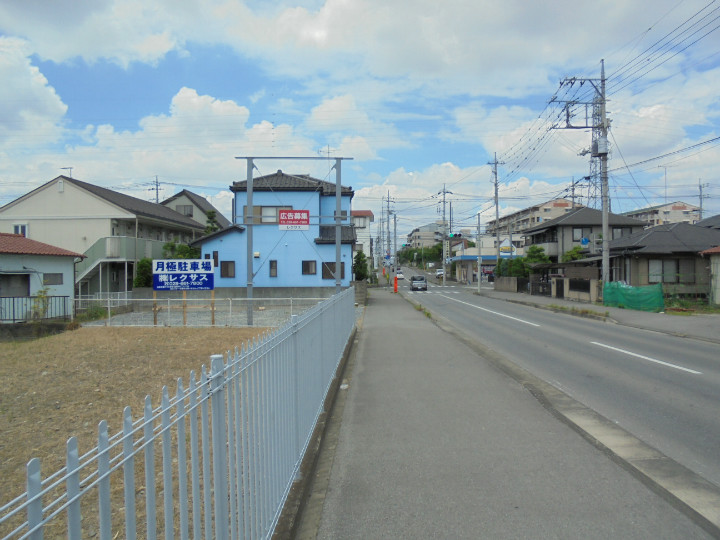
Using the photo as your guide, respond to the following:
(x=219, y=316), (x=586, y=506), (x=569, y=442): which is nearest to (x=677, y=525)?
(x=586, y=506)

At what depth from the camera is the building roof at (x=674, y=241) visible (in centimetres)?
3053

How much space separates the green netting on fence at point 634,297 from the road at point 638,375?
598 centimetres

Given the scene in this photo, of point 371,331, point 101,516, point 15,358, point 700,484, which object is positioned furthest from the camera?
point 371,331

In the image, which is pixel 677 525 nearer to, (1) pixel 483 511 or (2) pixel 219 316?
(1) pixel 483 511

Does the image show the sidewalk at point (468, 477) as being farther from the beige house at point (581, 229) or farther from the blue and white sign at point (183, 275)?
the beige house at point (581, 229)

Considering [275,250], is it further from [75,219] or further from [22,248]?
[22,248]

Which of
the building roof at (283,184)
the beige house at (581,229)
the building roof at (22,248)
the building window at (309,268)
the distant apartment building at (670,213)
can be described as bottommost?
the building window at (309,268)

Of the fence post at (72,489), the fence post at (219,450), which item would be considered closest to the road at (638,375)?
the fence post at (219,450)

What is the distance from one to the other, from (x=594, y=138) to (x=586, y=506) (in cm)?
2830

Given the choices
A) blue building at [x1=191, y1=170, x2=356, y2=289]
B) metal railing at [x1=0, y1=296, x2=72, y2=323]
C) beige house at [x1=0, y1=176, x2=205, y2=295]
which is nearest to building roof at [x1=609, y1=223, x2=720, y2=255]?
blue building at [x1=191, y1=170, x2=356, y2=289]

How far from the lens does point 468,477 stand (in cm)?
473

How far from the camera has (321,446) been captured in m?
5.64

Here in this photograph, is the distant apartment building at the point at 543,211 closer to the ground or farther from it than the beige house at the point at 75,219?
farther from it

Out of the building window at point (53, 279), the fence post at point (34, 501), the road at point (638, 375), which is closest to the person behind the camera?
the fence post at point (34, 501)
